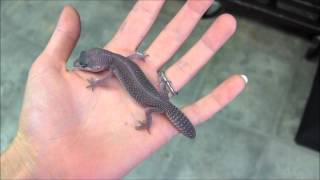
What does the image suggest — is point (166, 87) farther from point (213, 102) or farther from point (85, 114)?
point (85, 114)

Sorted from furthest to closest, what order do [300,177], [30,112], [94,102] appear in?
[300,177], [94,102], [30,112]

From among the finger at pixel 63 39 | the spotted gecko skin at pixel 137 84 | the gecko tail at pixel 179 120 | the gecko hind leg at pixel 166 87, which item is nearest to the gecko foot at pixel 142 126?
the spotted gecko skin at pixel 137 84

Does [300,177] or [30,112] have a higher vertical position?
[30,112]

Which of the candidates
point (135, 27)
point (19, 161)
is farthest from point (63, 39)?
point (19, 161)

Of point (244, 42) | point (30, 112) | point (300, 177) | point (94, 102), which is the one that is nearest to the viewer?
point (30, 112)

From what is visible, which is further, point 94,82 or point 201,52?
point 201,52

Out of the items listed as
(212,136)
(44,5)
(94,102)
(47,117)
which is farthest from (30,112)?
(44,5)

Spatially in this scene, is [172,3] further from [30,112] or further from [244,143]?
[30,112]
